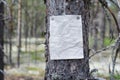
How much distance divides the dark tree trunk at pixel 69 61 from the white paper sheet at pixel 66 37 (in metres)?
0.03

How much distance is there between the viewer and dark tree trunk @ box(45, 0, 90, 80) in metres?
2.15

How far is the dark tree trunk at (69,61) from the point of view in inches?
Answer: 84.5

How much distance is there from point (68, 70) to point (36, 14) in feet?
31.0

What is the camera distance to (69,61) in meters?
2.16

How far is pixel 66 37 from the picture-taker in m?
2.17

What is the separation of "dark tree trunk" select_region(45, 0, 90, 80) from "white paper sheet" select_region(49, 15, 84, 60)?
31 mm

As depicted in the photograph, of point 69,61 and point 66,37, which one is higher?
point 66,37

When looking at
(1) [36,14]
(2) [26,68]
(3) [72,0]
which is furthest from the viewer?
(1) [36,14]

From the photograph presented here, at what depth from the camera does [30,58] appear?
471 inches

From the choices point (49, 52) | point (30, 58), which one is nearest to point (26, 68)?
point (30, 58)

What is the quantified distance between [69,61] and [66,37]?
0.15 m

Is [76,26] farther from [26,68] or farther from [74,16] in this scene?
[26,68]

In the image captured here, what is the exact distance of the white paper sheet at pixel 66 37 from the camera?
7.06 feet

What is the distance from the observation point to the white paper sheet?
215cm
